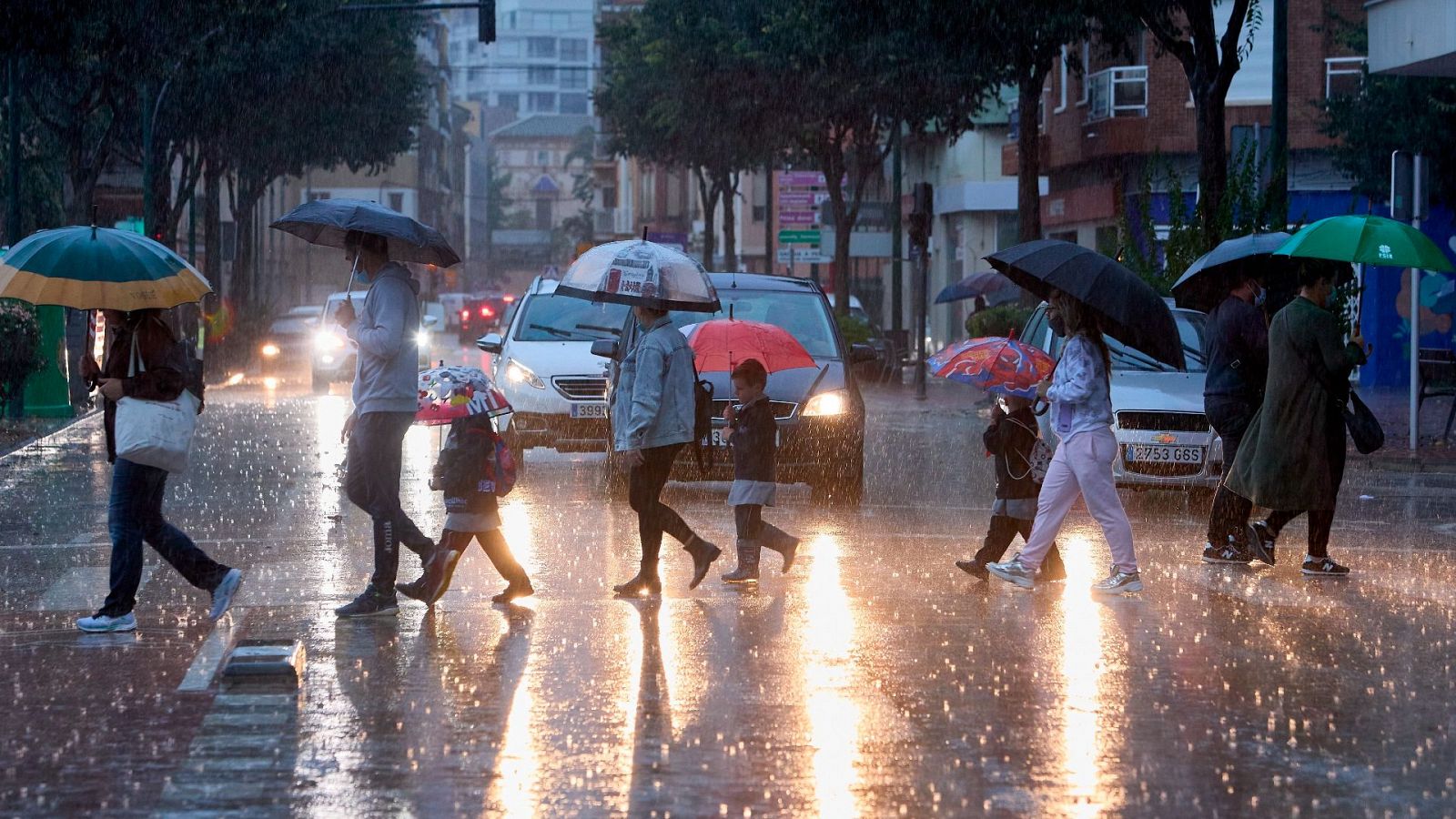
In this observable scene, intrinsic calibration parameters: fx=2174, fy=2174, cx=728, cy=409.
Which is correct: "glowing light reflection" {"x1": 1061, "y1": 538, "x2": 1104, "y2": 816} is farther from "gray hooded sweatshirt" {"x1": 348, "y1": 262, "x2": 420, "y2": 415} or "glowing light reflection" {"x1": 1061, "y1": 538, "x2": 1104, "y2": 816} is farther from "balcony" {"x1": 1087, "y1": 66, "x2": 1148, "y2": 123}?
"balcony" {"x1": 1087, "y1": 66, "x2": 1148, "y2": 123}

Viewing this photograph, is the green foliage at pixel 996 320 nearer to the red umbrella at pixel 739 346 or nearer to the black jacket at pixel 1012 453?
the red umbrella at pixel 739 346

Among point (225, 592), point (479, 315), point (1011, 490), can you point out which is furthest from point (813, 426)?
point (479, 315)

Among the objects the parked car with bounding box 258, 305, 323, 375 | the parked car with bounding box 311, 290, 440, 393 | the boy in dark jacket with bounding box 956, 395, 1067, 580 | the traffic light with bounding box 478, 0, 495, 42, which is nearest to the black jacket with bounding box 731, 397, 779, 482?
the boy in dark jacket with bounding box 956, 395, 1067, 580

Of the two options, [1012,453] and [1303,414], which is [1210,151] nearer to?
[1303,414]

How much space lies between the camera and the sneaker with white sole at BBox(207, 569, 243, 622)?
9.11m

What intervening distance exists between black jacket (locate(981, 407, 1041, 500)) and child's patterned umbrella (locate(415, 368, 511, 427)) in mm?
2555

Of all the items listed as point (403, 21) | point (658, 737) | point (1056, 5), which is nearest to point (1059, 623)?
point (658, 737)

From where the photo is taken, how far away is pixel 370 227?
924 cm

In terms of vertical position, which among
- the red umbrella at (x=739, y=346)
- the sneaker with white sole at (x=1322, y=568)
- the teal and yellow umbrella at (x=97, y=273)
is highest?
the teal and yellow umbrella at (x=97, y=273)

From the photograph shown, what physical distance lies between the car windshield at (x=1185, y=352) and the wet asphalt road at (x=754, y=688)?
10.5 ft

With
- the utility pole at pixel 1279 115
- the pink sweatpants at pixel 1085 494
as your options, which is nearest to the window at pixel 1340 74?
the utility pole at pixel 1279 115

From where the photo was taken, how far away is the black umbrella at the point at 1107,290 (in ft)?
33.0

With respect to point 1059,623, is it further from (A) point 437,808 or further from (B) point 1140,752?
(A) point 437,808

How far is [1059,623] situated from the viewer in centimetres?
937
